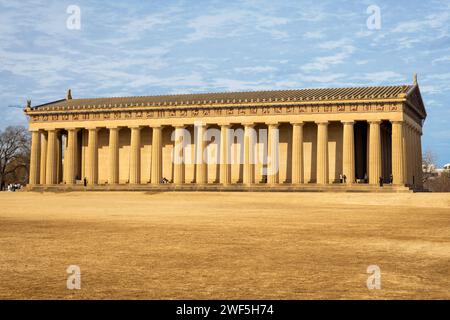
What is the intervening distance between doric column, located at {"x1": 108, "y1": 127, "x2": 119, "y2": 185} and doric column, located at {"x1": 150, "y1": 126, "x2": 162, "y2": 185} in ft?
18.0

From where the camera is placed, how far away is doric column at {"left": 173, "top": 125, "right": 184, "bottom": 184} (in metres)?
78.9

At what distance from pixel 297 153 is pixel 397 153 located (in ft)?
38.9

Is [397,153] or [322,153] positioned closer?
[397,153]

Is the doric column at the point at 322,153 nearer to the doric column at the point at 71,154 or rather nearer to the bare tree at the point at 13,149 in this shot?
the doric column at the point at 71,154

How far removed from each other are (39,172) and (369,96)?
47156mm

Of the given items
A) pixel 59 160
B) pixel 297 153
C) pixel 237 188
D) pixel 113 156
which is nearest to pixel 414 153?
pixel 297 153

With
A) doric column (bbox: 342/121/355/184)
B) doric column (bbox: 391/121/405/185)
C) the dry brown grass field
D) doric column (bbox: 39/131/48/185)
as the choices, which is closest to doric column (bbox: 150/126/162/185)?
doric column (bbox: 39/131/48/185)

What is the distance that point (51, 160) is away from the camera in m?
84.4

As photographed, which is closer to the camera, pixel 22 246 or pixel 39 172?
pixel 22 246

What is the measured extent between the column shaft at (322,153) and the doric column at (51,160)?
37248mm

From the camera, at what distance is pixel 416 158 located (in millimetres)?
83500

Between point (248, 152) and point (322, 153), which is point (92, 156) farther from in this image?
point (322, 153)

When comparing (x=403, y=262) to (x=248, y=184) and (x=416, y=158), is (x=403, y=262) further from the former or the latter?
(x=416, y=158)

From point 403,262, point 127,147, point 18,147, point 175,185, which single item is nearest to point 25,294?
point 403,262
